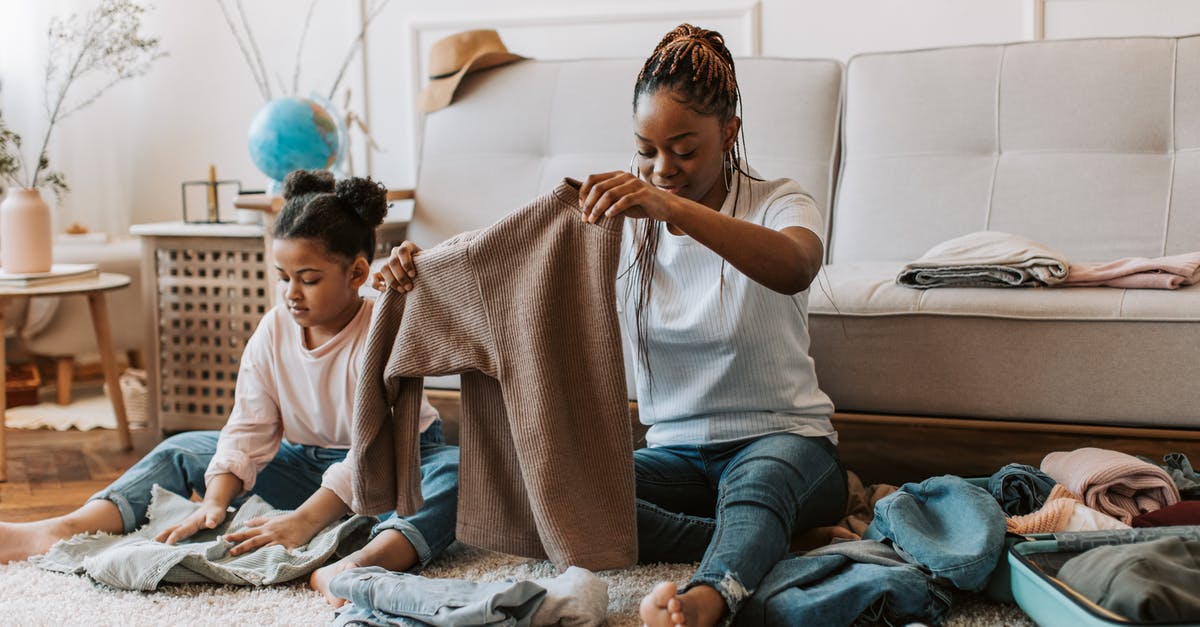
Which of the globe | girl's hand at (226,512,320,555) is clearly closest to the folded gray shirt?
girl's hand at (226,512,320,555)

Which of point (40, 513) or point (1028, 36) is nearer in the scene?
point (40, 513)

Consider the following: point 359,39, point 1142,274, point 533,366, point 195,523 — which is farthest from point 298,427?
point 359,39

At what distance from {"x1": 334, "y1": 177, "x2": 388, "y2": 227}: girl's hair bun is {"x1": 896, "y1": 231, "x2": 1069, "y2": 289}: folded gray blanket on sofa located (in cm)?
86

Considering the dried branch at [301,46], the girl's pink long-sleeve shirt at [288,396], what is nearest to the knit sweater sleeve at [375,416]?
the girl's pink long-sleeve shirt at [288,396]

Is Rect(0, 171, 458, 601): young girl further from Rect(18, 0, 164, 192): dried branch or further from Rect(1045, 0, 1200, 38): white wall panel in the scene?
Rect(1045, 0, 1200, 38): white wall panel

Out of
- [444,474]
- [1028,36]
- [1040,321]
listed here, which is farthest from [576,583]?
[1028,36]

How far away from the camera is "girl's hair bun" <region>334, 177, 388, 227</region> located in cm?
170

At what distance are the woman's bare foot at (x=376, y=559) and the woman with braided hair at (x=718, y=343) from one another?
324 millimetres

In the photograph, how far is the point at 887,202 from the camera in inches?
90.2

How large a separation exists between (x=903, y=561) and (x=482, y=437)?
550mm

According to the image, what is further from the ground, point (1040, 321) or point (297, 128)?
point (297, 128)

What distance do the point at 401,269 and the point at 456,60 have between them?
125 cm

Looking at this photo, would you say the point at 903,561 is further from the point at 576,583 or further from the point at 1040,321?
the point at 1040,321

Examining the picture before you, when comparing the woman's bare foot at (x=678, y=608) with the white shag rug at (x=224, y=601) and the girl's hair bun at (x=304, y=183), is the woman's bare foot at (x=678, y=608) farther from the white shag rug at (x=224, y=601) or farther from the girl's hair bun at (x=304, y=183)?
the girl's hair bun at (x=304, y=183)
